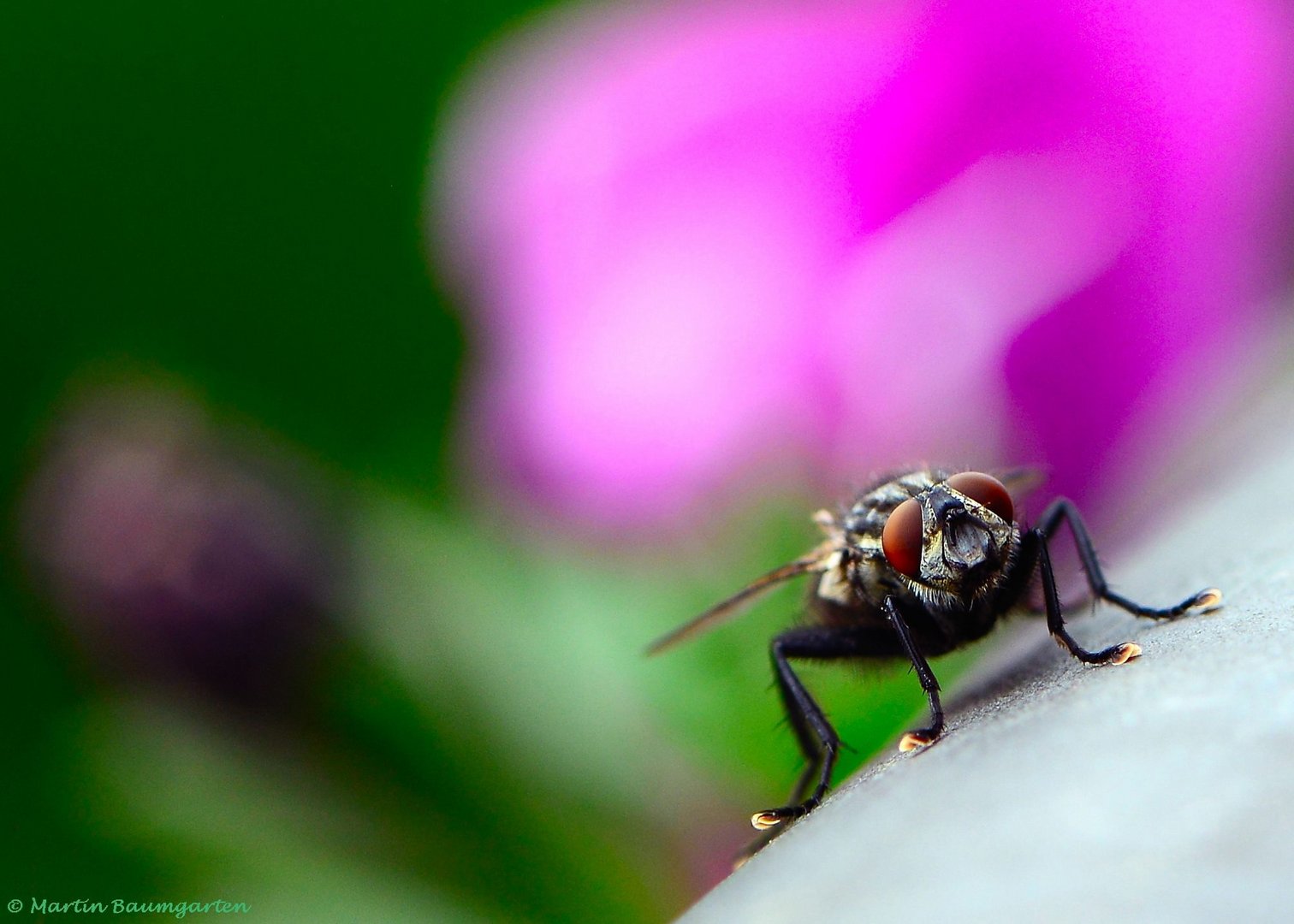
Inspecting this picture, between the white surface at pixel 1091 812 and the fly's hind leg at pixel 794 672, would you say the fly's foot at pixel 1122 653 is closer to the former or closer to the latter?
the white surface at pixel 1091 812

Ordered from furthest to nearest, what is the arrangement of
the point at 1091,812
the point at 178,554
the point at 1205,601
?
1. the point at 178,554
2. the point at 1205,601
3. the point at 1091,812

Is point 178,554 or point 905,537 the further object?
point 178,554

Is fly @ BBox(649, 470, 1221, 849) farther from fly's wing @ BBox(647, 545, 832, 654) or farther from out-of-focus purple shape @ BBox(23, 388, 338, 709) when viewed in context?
out-of-focus purple shape @ BBox(23, 388, 338, 709)

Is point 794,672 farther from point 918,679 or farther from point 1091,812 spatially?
point 1091,812

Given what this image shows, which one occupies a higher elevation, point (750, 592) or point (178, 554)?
point (178, 554)

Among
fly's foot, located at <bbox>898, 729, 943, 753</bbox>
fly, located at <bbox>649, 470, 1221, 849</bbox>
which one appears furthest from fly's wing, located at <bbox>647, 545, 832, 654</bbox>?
fly's foot, located at <bbox>898, 729, 943, 753</bbox>

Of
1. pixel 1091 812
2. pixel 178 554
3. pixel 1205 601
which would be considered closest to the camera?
pixel 1091 812

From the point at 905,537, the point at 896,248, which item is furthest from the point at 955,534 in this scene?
the point at 896,248

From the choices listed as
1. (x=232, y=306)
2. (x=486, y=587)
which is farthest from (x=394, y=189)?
(x=486, y=587)
